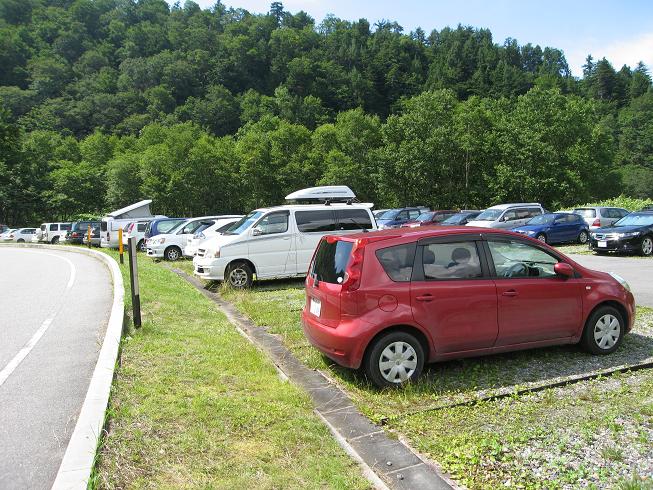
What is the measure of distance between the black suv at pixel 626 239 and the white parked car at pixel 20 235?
45252 millimetres

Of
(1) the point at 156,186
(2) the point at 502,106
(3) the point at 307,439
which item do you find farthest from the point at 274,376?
(2) the point at 502,106

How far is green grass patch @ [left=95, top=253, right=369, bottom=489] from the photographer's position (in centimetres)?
365

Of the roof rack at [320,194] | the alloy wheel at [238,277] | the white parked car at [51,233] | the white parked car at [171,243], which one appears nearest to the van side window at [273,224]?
the alloy wheel at [238,277]

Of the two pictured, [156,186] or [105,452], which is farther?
[156,186]

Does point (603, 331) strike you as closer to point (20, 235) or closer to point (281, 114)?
point (20, 235)

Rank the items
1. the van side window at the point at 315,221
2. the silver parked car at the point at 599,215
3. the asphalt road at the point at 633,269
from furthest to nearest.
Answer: the silver parked car at the point at 599,215, the van side window at the point at 315,221, the asphalt road at the point at 633,269

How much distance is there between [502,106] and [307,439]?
6453 centimetres

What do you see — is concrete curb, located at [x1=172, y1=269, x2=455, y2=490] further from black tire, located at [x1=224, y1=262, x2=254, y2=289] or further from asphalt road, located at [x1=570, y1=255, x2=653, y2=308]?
Result: asphalt road, located at [x1=570, y1=255, x2=653, y2=308]

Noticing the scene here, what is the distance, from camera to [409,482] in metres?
3.61

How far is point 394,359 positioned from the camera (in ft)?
17.7

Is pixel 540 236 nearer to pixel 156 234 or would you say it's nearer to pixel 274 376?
pixel 156 234

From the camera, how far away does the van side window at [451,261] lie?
5621 mm

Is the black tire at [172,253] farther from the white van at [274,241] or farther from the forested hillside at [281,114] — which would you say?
the forested hillside at [281,114]

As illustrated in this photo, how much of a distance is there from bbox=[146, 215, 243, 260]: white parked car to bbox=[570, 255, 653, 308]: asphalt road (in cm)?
1479
